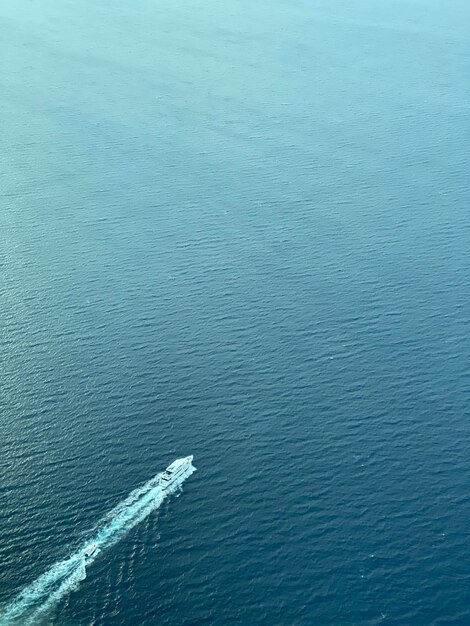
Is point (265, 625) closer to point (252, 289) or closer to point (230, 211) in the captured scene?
point (252, 289)

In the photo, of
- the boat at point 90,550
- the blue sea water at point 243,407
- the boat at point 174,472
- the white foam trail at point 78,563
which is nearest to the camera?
the white foam trail at point 78,563

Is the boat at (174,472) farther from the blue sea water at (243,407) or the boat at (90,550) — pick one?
the boat at (90,550)

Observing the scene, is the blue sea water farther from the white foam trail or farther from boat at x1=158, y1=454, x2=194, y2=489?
boat at x1=158, y1=454, x2=194, y2=489

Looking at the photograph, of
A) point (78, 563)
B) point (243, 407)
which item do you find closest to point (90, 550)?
point (78, 563)

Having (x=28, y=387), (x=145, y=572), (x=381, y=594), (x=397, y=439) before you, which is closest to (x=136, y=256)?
(x=28, y=387)

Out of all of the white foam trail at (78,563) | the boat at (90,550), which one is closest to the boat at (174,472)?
the white foam trail at (78,563)

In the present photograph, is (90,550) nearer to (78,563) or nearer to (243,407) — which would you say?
(78,563)

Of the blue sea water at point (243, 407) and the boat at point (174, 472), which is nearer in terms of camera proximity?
the blue sea water at point (243, 407)
